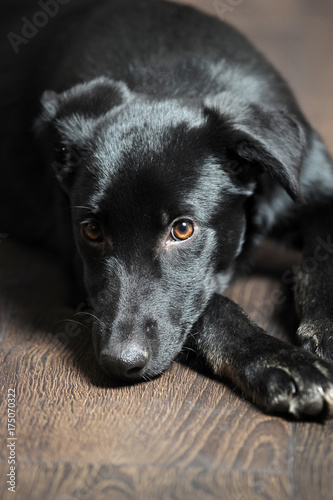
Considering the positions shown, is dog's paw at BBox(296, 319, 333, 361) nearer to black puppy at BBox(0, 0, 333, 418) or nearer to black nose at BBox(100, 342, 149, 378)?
black puppy at BBox(0, 0, 333, 418)

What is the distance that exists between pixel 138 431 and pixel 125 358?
19cm

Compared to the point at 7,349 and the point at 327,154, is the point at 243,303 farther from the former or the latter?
the point at 7,349

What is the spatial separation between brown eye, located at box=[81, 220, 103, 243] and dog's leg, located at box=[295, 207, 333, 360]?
0.68 m

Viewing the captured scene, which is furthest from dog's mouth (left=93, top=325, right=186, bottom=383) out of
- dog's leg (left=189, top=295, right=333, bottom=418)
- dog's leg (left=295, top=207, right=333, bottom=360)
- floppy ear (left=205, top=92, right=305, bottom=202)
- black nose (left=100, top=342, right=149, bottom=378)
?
floppy ear (left=205, top=92, right=305, bottom=202)

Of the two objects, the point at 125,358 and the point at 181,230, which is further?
the point at 181,230

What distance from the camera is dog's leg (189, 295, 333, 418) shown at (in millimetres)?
1644

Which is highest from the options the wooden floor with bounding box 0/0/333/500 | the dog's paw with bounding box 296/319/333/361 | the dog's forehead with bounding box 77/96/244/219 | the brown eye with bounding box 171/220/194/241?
the dog's forehead with bounding box 77/96/244/219

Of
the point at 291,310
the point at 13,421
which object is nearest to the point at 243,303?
the point at 291,310

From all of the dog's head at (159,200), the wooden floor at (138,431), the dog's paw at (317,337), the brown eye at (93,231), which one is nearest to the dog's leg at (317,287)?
the dog's paw at (317,337)

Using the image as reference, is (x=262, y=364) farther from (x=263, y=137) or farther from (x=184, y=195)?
(x=263, y=137)

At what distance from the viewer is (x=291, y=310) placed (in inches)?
88.7

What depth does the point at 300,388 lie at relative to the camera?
1.64 m

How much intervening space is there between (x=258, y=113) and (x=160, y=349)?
0.80 meters

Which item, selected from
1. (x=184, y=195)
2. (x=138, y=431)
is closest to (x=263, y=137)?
(x=184, y=195)
